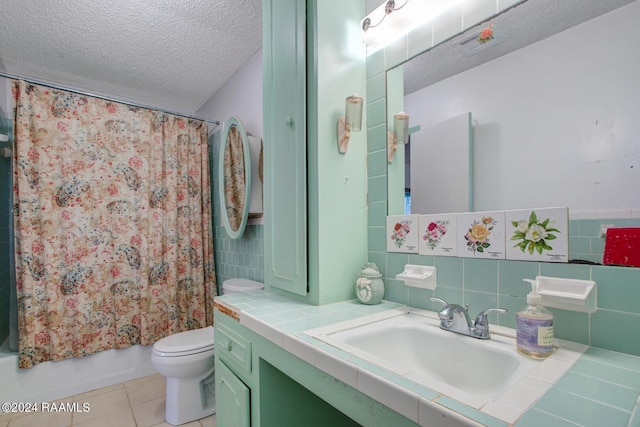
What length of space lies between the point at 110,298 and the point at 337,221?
2014mm

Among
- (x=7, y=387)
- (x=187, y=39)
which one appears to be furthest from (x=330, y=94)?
(x=7, y=387)

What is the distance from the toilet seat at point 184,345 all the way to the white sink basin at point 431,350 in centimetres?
117

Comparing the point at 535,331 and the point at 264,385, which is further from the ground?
the point at 535,331

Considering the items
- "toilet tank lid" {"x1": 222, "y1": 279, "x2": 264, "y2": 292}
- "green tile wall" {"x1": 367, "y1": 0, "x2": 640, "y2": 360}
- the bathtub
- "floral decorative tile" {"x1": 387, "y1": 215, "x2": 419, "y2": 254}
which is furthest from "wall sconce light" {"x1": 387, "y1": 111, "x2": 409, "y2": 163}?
the bathtub

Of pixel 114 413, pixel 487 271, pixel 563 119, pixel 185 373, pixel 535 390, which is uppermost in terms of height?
pixel 563 119

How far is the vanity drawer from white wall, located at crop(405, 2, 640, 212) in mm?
934

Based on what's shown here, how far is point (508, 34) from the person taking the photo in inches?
37.7

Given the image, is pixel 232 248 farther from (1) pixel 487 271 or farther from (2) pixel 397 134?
(1) pixel 487 271

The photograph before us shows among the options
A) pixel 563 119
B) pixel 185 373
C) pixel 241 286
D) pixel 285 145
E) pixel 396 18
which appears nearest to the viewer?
pixel 563 119

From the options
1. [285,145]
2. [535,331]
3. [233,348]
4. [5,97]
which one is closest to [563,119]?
[535,331]

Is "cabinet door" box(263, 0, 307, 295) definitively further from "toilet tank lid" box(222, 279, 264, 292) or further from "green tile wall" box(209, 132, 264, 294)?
"green tile wall" box(209, 132, 264, 294)

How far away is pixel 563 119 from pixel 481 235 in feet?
1.26

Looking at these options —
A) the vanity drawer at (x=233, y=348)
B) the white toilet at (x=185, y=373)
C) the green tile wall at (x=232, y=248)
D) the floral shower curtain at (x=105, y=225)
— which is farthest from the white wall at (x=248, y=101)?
the vanity drawer at (x=233, y=348)

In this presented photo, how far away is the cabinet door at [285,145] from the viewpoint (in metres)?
1.26
